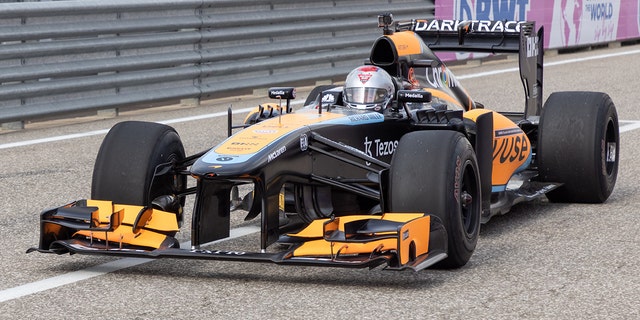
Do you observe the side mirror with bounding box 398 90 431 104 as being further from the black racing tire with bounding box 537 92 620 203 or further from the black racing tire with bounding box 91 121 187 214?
the black racing tire with bounding box 537 92 620 203

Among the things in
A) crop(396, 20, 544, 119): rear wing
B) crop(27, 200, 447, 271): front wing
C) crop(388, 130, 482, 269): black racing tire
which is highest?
crop(396, 20, 544, 119): rear wing

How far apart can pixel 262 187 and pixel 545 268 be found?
1.60 m

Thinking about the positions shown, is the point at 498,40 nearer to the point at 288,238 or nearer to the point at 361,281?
the point at 288,238

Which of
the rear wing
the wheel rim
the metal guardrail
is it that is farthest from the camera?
the metal guardrail

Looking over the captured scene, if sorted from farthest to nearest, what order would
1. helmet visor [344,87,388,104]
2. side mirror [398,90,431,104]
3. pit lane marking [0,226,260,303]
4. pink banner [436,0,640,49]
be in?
pink banner [436,0,640,49] < helmet visor [344,87,388,104] < side mirror [398,90,431,104] < pit lane marking [0,226,260,303]

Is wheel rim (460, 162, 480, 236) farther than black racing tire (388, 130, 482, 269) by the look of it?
Yes

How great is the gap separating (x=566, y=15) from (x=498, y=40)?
13188mm

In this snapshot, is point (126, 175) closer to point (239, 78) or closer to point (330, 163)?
point (330, 163)

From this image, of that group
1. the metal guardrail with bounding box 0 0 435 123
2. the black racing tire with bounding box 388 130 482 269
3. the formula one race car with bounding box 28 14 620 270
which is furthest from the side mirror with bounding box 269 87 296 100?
the metal guardrail with bounding box 0 0 435 123

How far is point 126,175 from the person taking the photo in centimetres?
710

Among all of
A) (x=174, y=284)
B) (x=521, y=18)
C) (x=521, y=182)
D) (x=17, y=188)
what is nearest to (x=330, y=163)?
(x=174, y=284)

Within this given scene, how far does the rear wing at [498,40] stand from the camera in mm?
9633

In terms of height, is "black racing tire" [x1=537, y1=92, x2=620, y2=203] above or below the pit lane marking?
above

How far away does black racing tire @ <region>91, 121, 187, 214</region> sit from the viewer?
7090 mm
